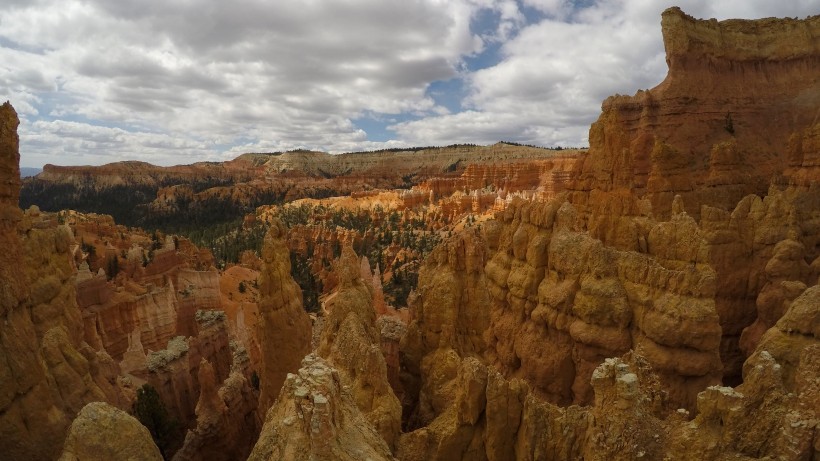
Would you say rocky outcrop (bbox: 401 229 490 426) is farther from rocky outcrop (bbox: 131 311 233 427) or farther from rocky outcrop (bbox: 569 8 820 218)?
rocky outcrop (bbox: 569 8 820 218)

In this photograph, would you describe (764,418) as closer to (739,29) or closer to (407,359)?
(407,359)

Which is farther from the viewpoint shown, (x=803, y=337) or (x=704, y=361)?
(x=704, y=361)

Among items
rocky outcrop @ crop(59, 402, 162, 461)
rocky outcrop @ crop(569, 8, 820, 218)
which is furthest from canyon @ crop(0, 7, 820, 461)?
rocky outcrop @ crop(569, 8, 820, 218)

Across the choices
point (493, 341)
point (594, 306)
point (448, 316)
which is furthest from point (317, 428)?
point (493, 341)

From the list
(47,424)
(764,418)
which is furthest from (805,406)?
(47,424)

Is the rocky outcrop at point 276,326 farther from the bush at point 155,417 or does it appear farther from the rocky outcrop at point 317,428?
the rocky outcrop at point 317,428

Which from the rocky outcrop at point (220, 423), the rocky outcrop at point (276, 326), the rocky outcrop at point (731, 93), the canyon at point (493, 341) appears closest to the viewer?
the canyon at point (493, 341)

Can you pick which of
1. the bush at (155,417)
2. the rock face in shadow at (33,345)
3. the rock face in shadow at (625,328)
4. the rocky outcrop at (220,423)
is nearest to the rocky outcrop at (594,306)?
the rock face in shadow at (625,328)
